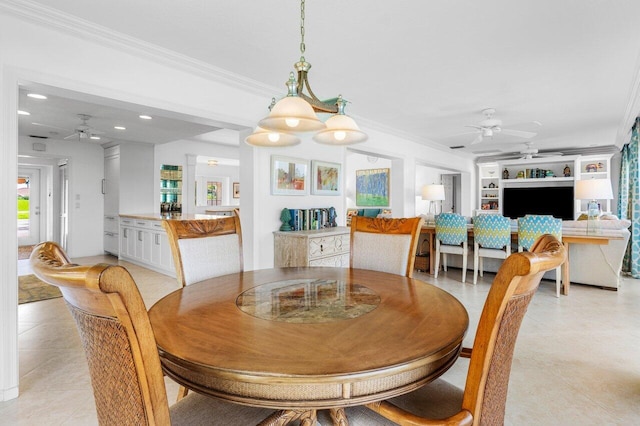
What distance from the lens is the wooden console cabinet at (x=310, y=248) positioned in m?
Result: 3.55

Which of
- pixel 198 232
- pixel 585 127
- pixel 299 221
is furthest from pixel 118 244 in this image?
pixel 585 127

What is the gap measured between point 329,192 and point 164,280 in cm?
267

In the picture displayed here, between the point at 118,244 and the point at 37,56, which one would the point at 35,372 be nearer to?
the point at 37,56

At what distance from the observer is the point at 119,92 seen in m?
2.56

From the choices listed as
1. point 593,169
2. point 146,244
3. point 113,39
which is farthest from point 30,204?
point 593,169

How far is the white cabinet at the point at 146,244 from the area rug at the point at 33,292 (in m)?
1.28

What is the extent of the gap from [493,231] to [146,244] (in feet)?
17.2

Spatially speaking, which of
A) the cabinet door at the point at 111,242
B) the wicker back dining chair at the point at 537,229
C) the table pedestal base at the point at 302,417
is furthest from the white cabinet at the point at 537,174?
the cabinet door at the point at 111,242

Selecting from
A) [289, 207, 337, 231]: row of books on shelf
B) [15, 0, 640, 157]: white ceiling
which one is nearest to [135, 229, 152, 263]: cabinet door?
[289, 207, 337, 231]: row of books on shelf

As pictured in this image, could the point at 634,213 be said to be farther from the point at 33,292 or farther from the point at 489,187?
the point at 33,292

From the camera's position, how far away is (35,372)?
2.25 metres

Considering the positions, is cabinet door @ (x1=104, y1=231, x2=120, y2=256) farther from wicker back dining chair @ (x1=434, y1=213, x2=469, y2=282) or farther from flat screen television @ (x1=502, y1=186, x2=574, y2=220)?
flat screen television @ (x1=502, y1=186, x2=574, y2=220)

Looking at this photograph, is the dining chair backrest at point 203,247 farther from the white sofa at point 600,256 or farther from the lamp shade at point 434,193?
the lamp shade at point 434,193

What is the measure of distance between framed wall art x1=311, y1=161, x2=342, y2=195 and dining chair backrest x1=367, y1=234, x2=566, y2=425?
11.5 ft
